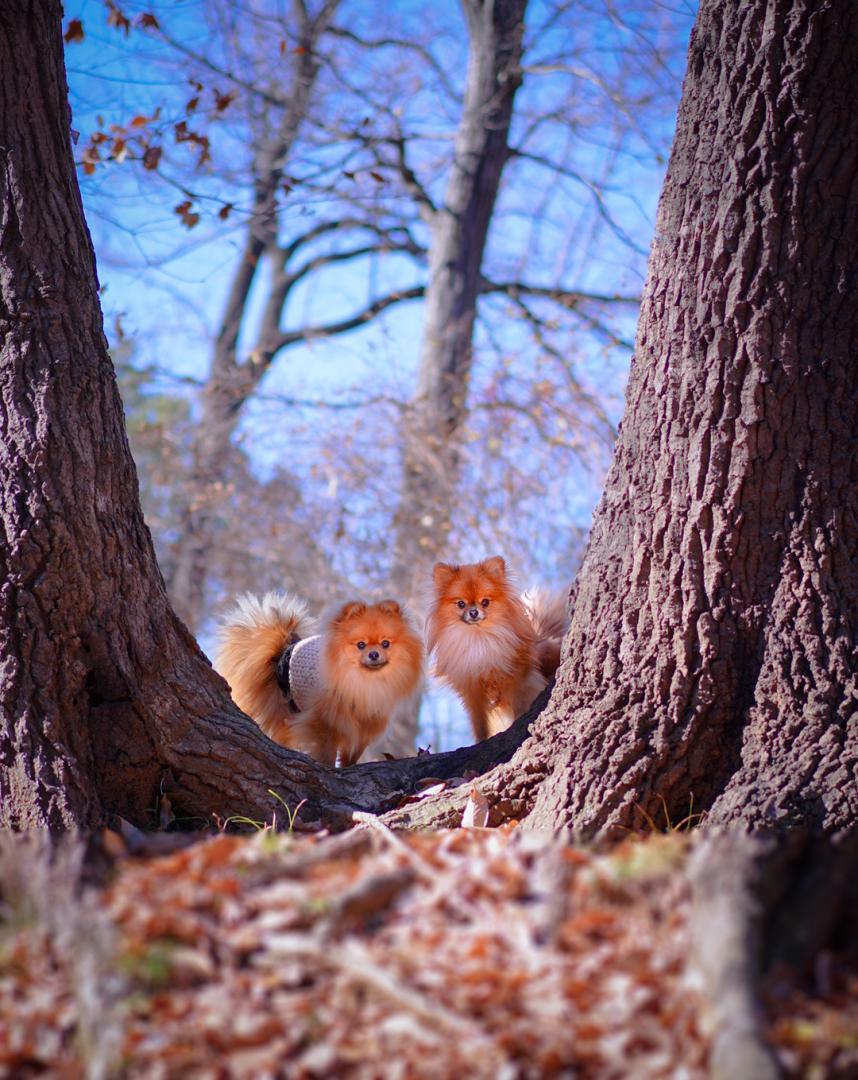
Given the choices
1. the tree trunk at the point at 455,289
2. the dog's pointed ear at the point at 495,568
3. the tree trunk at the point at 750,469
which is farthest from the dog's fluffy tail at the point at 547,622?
the tree trunk at the point at 455,289

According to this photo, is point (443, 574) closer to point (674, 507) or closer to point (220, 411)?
point (674, 507)

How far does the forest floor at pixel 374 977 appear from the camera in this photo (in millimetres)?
2111

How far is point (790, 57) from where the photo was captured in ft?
13.8

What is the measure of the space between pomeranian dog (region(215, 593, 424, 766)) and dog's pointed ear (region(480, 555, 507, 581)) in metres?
0.65

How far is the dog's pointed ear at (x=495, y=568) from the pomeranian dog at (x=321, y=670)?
648 mm

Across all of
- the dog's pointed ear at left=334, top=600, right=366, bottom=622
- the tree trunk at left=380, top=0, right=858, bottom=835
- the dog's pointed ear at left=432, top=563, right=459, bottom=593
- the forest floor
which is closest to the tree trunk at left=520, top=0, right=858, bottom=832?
the tree trunk at left=380, top=0, right=858, bottom=835

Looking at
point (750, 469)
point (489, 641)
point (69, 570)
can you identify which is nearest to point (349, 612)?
point (489, 641)

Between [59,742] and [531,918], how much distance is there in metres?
2.87

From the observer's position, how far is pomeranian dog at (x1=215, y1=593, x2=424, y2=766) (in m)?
6.89

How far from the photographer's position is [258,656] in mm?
7160

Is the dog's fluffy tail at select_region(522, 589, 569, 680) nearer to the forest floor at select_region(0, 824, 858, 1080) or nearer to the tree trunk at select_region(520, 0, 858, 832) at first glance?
the tree trunk at select_region(520, 0, 858, 832)

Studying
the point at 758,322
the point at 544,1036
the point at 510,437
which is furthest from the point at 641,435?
the point at 510,437

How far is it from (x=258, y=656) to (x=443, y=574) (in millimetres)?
1290

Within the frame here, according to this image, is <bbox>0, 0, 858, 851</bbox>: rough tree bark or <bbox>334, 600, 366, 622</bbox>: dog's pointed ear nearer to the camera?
<bbox>0, 0, 858, 851</bbox>: rough tree bark
